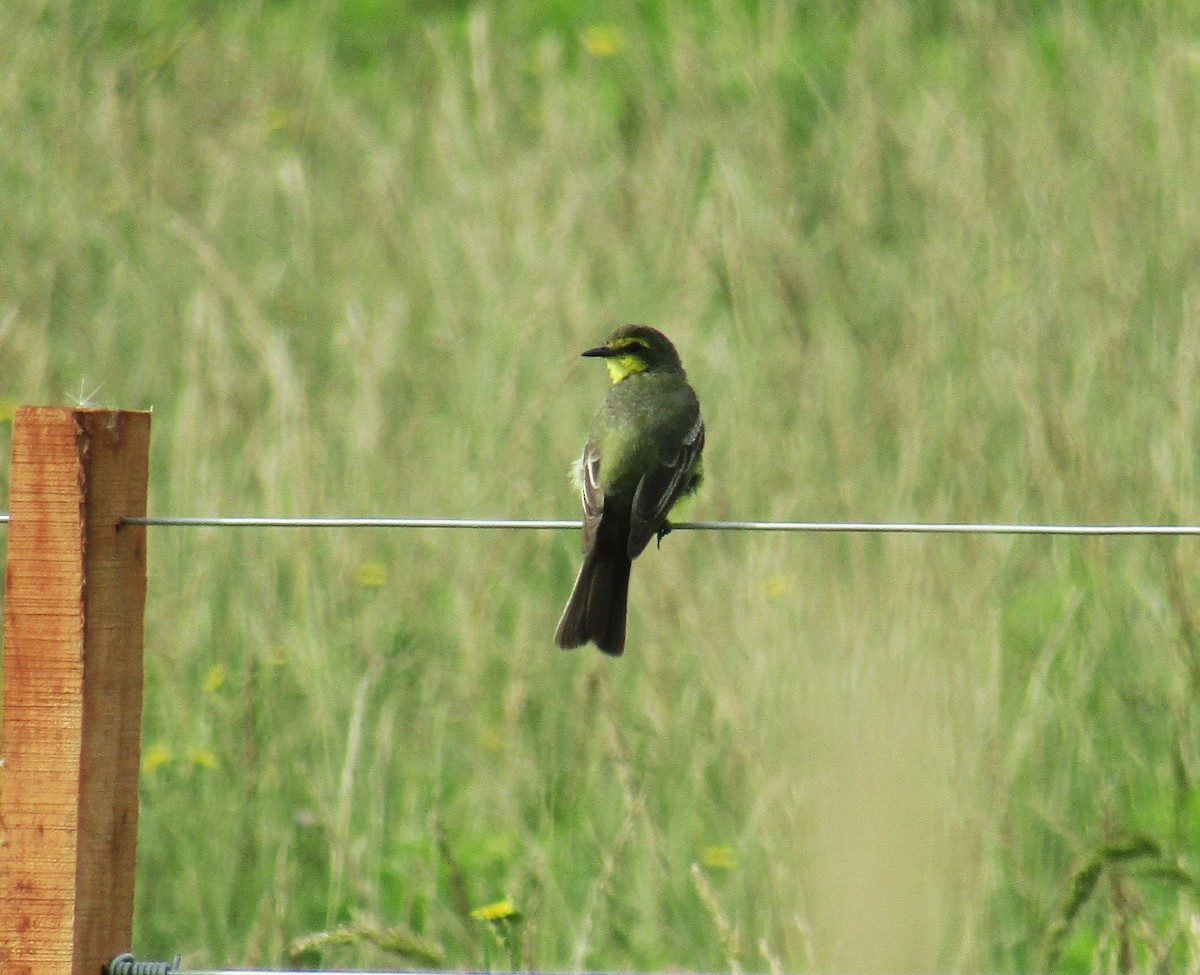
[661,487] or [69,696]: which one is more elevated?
[661,487]

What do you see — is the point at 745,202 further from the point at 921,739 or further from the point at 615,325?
the point at 921,739

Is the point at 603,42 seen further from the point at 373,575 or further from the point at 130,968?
the point at 130,968

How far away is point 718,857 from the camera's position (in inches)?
162

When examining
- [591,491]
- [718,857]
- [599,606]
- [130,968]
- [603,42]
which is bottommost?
[718,857]

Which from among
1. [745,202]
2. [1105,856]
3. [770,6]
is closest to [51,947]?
[1105,856]

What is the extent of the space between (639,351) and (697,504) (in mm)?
469

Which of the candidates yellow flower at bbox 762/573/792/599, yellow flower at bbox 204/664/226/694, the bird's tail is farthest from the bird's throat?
yellow flower at bbox 204/664/226/694

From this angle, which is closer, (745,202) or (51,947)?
(51,947)

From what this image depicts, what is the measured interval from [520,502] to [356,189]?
2.04 m

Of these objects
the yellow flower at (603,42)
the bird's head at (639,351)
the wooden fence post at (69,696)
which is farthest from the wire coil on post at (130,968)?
the yellow flower at (603,42)

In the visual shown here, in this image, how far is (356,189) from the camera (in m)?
6.27

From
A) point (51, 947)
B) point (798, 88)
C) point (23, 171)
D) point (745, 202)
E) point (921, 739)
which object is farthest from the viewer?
point (798, 88)

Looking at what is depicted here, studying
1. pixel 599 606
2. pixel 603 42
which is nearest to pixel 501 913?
pixel 599 606

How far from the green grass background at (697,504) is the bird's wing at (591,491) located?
0.94 feet
